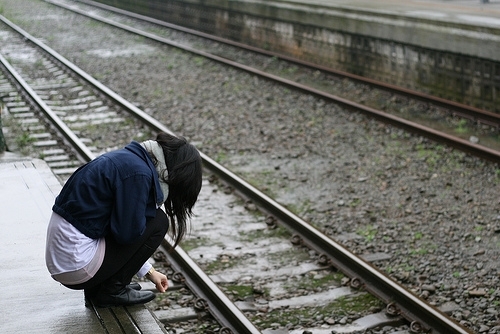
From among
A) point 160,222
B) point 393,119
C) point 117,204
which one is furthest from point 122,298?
point 393,119

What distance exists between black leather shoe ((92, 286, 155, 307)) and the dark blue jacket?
0.55 m

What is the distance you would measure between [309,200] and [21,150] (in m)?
4.06

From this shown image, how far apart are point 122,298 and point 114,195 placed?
2.78ft

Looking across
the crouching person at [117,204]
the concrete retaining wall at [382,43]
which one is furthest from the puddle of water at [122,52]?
the crouching person at [117,204]

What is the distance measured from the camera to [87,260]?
4547 millimetres

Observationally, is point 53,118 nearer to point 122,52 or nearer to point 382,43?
point 382,43

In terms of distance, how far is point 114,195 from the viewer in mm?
4383

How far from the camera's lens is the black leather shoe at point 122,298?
4.89 metres

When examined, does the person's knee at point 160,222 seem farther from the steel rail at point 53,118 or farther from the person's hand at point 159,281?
the steel rail at point 53,118

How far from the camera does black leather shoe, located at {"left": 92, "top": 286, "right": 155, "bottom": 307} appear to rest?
4895 mm

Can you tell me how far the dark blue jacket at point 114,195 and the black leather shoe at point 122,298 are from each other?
55 centimetres

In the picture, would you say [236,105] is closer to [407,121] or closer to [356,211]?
[407,121]

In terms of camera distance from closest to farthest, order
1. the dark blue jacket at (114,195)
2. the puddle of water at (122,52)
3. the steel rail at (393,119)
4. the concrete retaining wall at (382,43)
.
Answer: the dark blue jacket at (114,195) → the steel rail at (393,119) → the concrete retaining wall at (382,43) → the puddle of water at (122,52)

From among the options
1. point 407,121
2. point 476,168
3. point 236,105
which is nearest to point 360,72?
point 236,105
